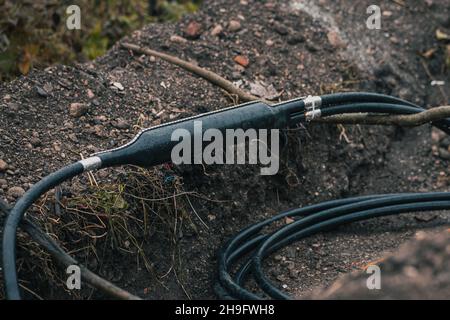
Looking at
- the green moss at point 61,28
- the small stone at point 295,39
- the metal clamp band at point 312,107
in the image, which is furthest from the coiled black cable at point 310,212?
the green moss at point 61,28

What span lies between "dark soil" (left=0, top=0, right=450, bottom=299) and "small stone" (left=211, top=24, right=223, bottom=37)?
0.08ft

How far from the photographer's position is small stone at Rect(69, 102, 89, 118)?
3297mm

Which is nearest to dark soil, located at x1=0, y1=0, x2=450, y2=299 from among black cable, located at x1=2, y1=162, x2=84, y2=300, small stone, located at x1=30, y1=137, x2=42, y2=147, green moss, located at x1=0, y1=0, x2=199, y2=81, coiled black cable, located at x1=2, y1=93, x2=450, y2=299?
small stone, located at x1=30, y1=137, x2=42, y2=147

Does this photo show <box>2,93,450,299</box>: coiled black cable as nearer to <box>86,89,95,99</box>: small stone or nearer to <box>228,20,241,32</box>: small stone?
<box>86,89,95,99</box>: small stone

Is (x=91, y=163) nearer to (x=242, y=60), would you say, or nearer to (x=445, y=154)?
(x=242, y=60)

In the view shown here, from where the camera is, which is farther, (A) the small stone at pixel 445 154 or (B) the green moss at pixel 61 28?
(A) the small stone at pixel 445 154

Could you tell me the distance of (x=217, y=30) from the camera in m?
3.99

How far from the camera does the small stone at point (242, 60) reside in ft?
12.6

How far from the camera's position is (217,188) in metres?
3.34

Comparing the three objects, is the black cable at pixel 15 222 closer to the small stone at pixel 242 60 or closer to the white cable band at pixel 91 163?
the white cable band at pixel 91 163

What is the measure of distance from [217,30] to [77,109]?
101 centimetres

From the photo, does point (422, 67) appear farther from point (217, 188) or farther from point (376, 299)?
point (376, 299)

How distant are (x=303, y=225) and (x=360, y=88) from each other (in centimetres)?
107
